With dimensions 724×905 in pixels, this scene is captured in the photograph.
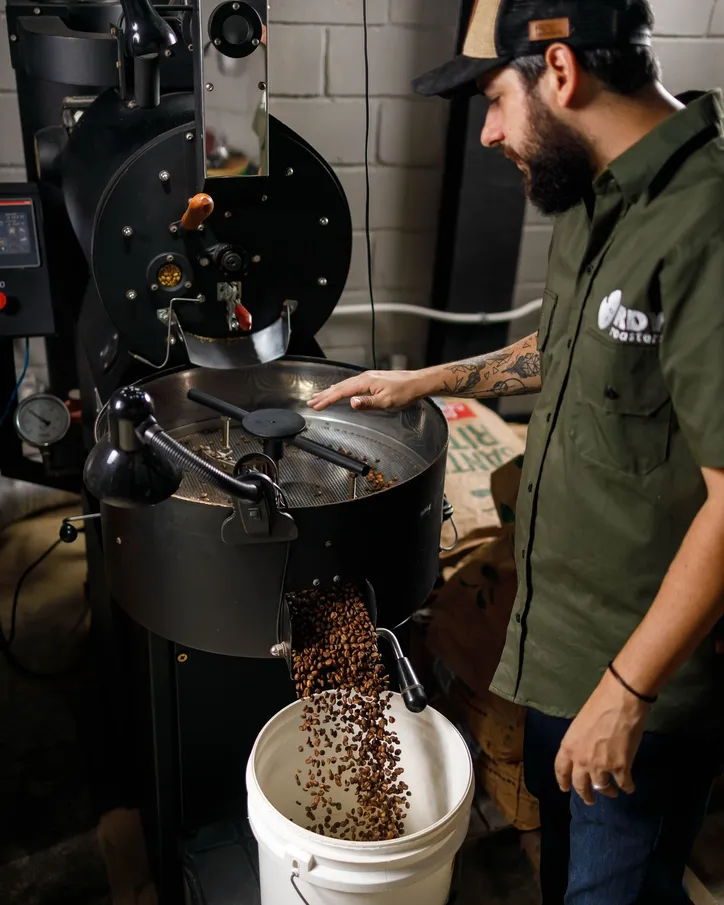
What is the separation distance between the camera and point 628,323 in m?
0.97

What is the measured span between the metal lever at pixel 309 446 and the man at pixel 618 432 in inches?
8.9

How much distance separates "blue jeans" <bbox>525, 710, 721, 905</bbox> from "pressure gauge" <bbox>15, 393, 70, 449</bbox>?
43.5 inches

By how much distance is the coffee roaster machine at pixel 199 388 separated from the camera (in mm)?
1125

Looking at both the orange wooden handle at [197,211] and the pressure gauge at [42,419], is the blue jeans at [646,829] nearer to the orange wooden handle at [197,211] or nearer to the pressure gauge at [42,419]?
the orange wooden handle at [197,211]

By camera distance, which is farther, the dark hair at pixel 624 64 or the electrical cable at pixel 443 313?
the electrical cable at pixel 443 313

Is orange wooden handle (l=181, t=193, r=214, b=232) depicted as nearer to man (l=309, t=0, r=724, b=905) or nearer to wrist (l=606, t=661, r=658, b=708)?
man (l=309, t=0, r=724, b=905)

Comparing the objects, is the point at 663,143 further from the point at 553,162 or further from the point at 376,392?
the point at 376,392

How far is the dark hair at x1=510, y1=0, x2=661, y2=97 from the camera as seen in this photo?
938 mm

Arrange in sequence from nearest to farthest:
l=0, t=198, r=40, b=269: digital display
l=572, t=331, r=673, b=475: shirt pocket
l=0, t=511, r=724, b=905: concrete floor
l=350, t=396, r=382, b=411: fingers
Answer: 1. l=572, t=331, r=673, b=475: shirt pocket
2. l=350, t=396, r=382, b=411: fingers
3. l=0, t=198, r=40, b=269: digital display
4. l=0, t=511, r=724, b=905: concrete floor

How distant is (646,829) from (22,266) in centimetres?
124

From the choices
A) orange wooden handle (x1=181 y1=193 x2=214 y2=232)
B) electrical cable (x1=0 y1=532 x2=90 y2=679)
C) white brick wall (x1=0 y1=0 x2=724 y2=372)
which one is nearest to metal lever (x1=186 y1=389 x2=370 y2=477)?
orange wooden handle (x1=181 y1=193 x2=214 y2=232)

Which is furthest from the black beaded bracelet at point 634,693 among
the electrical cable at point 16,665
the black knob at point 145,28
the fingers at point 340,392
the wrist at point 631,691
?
the electrical cable at point 16,665

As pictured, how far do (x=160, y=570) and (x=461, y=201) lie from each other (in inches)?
60.0

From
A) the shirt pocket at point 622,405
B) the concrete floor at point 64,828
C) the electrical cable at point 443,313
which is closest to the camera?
the shirt pocket at point 622,405
